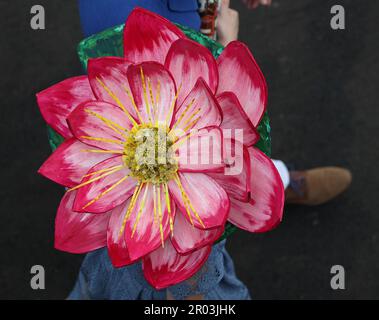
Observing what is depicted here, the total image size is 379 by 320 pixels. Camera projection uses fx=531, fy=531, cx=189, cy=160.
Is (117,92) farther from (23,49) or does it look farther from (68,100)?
(23,49)

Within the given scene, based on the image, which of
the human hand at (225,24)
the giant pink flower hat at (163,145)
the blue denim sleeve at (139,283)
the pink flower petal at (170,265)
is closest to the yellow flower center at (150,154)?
the giant pink flower hat at (163,145)

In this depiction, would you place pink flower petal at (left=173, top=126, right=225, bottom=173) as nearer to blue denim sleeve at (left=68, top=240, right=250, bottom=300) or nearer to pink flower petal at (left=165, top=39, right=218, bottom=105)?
pink flower petal at (left=165, top=39, right=218, bottom=105)

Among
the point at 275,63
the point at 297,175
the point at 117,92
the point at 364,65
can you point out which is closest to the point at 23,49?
the point at 275,63

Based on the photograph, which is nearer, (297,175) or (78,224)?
(78,224)

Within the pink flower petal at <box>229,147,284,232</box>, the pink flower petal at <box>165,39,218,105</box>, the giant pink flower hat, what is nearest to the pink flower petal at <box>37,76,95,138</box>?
the giant pink flower hat

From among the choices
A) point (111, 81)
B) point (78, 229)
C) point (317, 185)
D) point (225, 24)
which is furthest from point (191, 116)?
point (317, 185)

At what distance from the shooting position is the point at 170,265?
740mm

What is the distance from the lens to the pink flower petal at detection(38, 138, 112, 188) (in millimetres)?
721

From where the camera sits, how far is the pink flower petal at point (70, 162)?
0.72 meters

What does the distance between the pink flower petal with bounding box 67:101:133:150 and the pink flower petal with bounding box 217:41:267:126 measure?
139mm

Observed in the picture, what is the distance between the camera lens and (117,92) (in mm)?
716

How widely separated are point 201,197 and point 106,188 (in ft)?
0.42

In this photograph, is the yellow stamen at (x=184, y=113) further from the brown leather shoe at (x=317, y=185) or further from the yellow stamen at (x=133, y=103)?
the brown leather shoe at (x=317, y=185)
